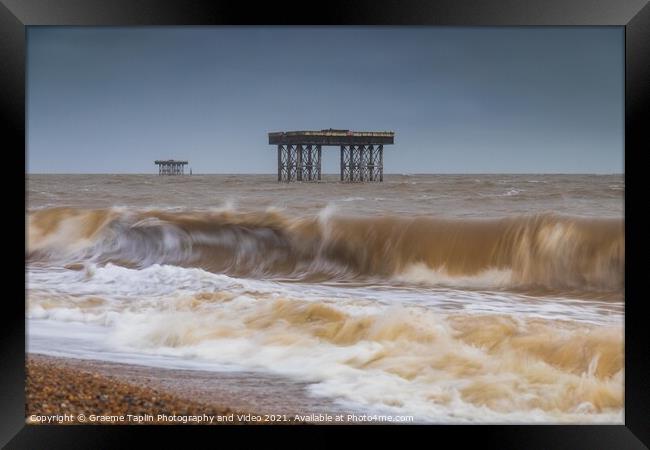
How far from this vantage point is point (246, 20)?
2805 millimetres

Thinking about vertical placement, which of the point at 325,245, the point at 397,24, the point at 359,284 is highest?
the point at 397,24

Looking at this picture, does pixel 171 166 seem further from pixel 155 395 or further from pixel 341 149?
pixel 155 395

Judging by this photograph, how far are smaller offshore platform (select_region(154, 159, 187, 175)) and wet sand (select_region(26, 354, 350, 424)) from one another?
41.7 inches

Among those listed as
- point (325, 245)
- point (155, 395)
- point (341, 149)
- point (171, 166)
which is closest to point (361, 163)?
point (341, 149)

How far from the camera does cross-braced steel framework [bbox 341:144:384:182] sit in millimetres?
3205

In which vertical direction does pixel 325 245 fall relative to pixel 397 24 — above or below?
below

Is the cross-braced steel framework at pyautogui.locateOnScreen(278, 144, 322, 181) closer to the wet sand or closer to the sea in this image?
the sea

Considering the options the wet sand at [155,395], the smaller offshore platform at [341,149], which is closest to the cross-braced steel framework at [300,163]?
the smaller offshore platform at [341,149]

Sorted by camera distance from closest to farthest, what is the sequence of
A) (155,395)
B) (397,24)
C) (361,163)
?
(397,24)
(155,395)
(361,163)

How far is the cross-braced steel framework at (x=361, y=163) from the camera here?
3.21 m

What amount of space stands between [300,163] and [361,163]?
327 mm

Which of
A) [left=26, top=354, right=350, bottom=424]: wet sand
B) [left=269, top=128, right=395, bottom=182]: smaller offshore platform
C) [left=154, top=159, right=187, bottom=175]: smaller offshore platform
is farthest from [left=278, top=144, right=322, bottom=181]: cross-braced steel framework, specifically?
[left=26, top=354, right=350, bottom=424]: wet sand

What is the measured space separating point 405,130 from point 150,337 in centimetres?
176

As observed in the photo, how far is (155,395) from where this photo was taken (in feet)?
9.60
